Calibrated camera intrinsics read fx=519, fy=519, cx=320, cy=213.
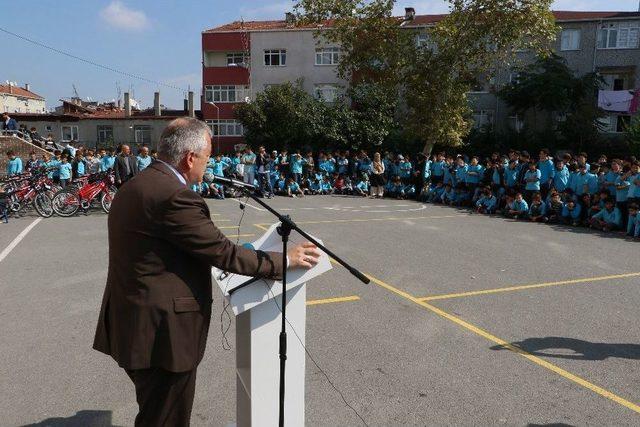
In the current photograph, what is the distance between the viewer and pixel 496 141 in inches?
1443

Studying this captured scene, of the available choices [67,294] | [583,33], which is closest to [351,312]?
[67,294]

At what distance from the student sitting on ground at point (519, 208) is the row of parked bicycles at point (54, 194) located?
11566 mm

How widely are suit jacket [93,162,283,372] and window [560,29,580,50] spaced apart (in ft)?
139

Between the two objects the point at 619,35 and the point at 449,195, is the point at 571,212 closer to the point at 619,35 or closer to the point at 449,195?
the point at 449,195

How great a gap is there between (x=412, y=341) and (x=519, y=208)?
11109mm

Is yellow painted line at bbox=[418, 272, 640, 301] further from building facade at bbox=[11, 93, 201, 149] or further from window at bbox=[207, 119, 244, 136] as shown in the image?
building facade at bbox=[11, 93, 201, 149]

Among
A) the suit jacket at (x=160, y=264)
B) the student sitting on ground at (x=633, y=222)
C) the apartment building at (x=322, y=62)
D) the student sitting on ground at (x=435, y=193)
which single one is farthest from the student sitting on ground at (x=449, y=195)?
the apartment building at (x=322, y=62)

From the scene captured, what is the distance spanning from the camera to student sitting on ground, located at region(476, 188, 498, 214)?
1625cm

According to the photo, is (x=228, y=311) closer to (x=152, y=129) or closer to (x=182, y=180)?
(x=182, y=180)

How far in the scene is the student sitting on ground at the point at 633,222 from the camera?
1197cm

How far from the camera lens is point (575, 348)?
198 inches

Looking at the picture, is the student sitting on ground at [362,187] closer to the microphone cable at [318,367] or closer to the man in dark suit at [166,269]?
the microphone cable at [318,367]

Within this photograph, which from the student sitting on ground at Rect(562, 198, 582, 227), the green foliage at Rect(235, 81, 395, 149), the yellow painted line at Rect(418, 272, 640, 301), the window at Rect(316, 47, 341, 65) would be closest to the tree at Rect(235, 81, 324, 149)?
the green foliage at Rect(235, 81, 395, 149)

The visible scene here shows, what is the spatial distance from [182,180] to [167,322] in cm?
65
